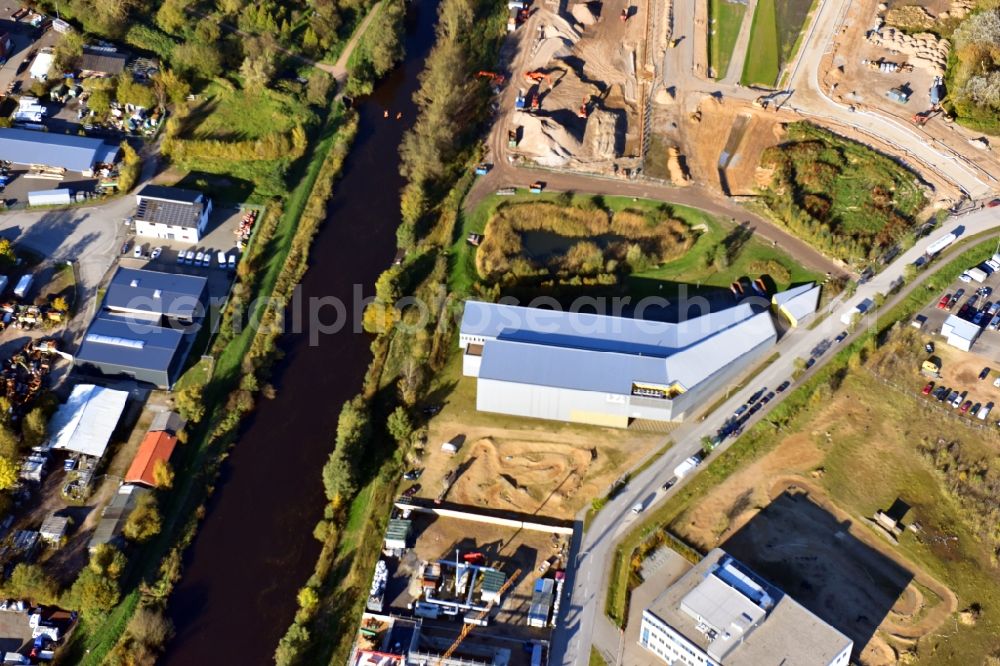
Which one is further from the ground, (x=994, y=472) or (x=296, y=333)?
(x=296, y=333)

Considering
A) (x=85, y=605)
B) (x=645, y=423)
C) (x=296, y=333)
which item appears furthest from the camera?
(x=296, y=333)

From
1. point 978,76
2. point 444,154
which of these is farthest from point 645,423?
point 978,76

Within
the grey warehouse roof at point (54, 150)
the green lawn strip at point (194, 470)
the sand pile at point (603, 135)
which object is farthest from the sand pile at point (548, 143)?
the grey warehouse roof at point (54, 150)

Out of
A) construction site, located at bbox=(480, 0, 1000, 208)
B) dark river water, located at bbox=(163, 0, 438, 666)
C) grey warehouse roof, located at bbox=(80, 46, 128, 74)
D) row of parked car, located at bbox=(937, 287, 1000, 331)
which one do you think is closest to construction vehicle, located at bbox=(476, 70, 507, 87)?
construction site, located at bbox=(480, 0, 1000, 208)

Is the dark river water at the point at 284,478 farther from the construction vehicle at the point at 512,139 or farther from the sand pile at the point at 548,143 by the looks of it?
the sand pile at the point at 548,143

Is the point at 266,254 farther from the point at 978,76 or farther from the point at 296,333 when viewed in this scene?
the point at 978,76

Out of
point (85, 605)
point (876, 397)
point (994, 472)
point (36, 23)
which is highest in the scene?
point (36, 23)

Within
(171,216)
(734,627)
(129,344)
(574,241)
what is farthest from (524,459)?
(171,216)

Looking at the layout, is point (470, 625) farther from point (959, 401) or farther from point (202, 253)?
point (959, 401)
